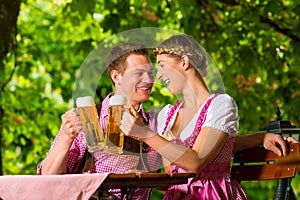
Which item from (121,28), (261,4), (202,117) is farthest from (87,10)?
(202,117)

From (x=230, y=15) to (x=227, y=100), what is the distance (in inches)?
145

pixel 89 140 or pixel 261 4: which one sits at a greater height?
pixel 261 4

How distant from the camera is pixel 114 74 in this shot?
2.84m

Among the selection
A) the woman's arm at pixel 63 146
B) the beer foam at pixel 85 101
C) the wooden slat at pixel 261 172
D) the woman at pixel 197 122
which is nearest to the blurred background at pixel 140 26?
the wooden slat at pixel 261 172

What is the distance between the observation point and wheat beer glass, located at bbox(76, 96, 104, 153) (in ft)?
8.45

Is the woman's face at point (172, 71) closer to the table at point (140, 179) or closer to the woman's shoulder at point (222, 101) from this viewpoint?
the woman's shoulder at point (222, 101)

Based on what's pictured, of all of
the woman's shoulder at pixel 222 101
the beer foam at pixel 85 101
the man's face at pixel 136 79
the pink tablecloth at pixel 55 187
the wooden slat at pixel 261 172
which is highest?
the man's face at pixel 136 79

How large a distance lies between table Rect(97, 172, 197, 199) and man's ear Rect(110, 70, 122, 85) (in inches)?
15.6

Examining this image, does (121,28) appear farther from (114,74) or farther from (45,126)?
(114,74)

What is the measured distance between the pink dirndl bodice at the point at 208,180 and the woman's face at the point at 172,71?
0.41 ft

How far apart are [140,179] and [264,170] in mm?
852

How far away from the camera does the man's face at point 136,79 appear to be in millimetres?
2729

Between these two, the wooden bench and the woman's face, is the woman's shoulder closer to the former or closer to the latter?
the woman's face

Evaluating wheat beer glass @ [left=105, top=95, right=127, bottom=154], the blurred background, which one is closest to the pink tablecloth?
wheat beer glass @ [left=105, top=95, right=127, bottom=154]
